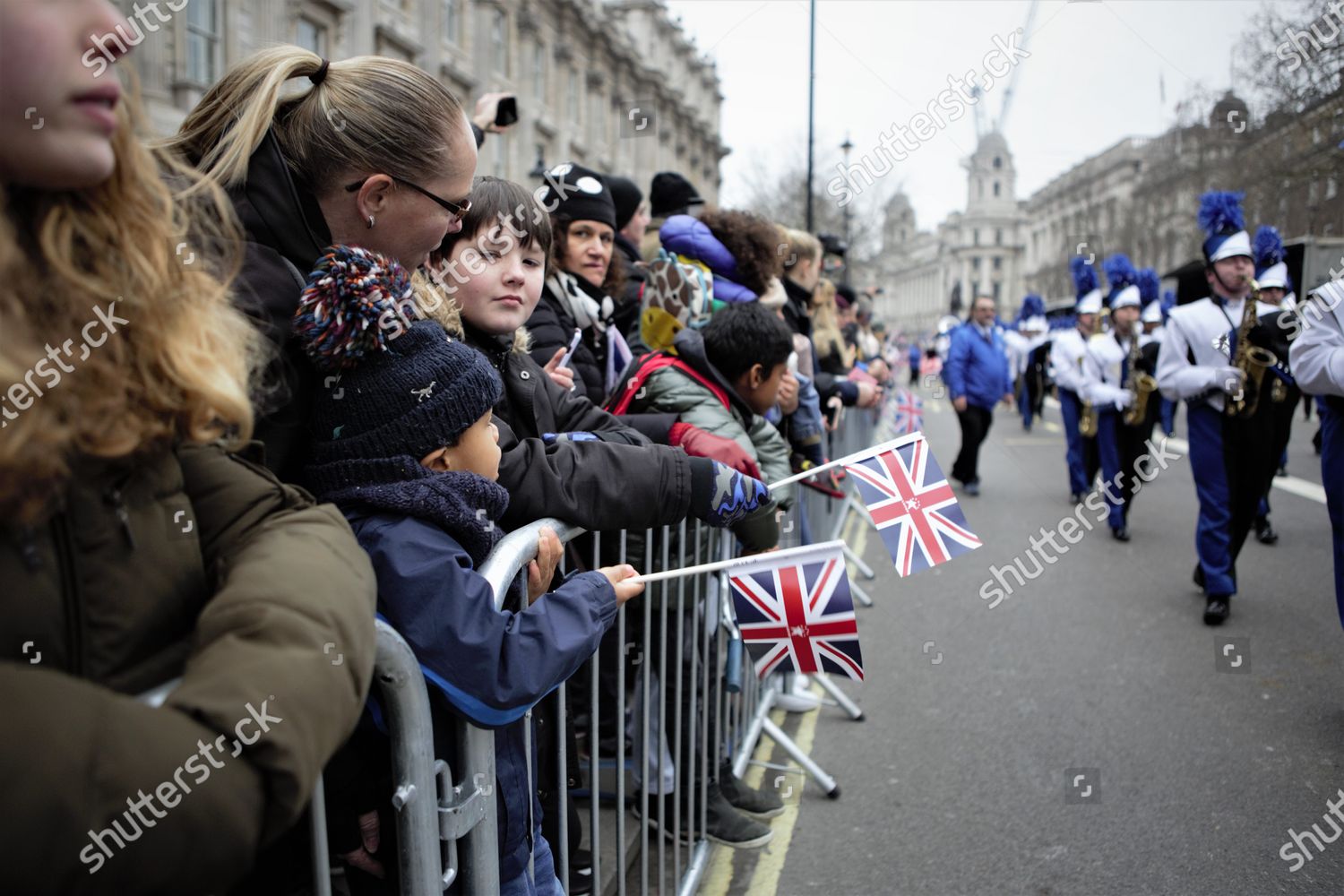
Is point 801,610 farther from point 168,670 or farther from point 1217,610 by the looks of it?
point 1217,610

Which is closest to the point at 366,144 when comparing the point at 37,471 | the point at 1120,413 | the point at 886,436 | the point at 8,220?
the point at 8,220

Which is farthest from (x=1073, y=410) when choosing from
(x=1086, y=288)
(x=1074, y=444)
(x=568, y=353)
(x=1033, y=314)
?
(x=1033, y=314)

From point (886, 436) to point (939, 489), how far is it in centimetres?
1269

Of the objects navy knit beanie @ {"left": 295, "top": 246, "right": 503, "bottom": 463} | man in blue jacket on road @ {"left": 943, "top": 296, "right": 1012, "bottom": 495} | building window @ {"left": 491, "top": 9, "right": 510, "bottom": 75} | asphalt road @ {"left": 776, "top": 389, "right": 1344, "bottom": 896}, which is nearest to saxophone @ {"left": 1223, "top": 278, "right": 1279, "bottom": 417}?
asphalt road @ {"left": 776, "top": 389, "right": 1344, "bottom": 896}

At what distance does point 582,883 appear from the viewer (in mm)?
2986

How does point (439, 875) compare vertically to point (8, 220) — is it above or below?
below

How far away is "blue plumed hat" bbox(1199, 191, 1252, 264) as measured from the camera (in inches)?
259

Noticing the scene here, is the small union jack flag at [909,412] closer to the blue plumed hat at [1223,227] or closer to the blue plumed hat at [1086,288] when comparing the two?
the blue plumed hat at [1223,227]

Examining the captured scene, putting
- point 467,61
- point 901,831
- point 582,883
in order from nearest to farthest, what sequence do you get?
point 582,883
point 901,831
point 467,61

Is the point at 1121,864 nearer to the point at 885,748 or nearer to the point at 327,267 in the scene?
the point at 885,748

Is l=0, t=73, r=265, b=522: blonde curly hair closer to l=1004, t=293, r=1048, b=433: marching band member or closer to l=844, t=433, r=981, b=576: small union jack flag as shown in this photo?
l=844, t=433, r=981, b=576: small union jack flag

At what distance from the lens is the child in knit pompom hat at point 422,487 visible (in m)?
1.65

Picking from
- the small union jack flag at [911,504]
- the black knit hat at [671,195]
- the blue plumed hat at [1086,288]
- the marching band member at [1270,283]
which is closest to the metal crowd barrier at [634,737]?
the small union jack flag at [911,504]

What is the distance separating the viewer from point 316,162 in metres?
1.94
